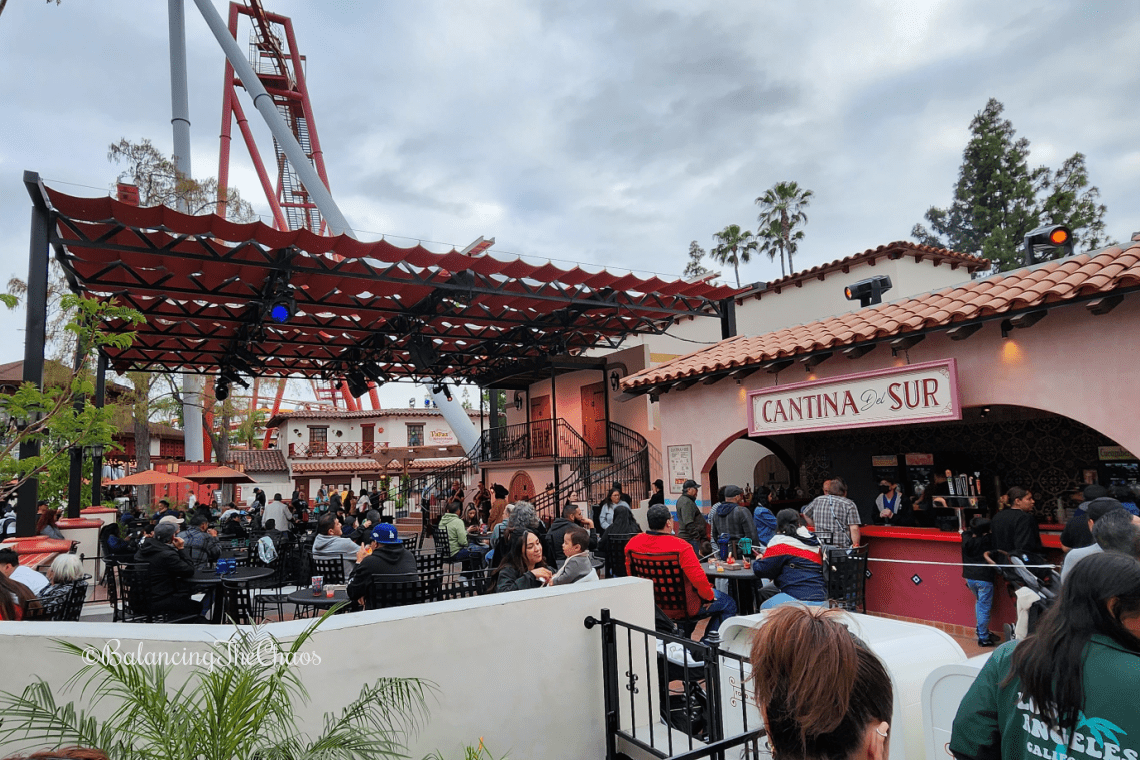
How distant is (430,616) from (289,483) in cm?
3889

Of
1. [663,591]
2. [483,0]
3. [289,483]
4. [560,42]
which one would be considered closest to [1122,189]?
[560,42]

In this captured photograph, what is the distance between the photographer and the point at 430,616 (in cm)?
352

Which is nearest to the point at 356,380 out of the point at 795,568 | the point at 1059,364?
the point at 795,568

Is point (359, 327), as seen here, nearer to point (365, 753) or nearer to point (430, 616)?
point (430, 616)

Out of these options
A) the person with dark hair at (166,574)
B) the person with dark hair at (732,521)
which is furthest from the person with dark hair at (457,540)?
the person with dark hair at (166,574)

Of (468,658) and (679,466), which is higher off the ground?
(679,466)

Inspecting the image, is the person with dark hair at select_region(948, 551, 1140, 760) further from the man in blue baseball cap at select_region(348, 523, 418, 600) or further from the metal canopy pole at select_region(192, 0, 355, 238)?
the metal canopy pole at select_region(192, 0, 355, 238)

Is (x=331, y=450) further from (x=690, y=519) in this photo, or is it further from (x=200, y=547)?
(x=690, y=519)

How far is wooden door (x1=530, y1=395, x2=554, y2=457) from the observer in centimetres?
1928

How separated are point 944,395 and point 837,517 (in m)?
1.81

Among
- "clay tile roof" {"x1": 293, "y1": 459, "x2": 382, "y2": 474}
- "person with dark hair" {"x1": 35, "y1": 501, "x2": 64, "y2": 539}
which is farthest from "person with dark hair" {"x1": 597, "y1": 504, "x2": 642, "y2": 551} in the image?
"clay tile roof" {"x1": 293, "y1": 459, "x2": 382, "y2": 474}

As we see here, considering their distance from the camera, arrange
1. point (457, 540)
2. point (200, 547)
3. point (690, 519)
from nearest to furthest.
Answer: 1. point (690, 519)
2. point (200, 547)
3. point (457, 540)

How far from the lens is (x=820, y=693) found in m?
1.39

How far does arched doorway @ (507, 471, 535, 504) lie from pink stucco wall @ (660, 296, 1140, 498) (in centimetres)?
1141
